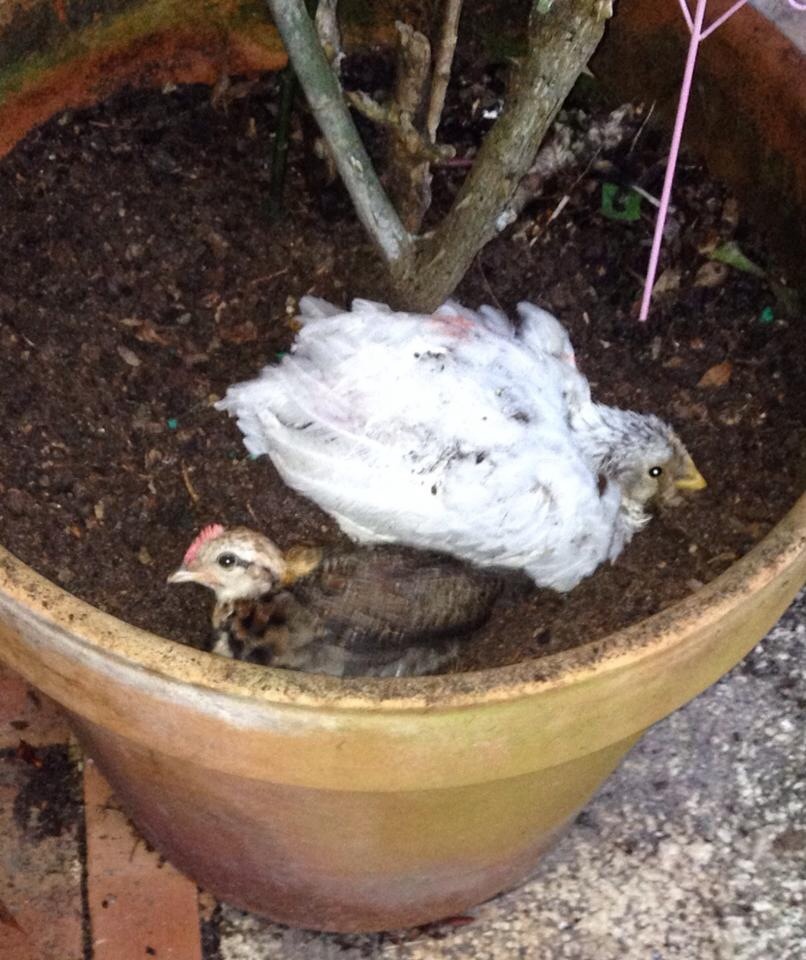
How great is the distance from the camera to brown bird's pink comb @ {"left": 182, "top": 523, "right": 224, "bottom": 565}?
1200 mm

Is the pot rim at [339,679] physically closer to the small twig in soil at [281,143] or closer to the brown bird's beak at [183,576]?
the brown bird's beak at [183,576]

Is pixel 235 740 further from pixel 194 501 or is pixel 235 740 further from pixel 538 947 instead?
pixel 538 947

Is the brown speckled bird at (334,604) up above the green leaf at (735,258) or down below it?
below

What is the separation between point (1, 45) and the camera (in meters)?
1.22

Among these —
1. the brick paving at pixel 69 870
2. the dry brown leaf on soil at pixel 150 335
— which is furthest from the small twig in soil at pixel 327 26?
the brick paving at pixel 69 870

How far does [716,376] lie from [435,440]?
33cm

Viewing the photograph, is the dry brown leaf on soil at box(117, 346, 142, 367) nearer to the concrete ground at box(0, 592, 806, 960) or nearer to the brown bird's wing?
the brown bird's wing

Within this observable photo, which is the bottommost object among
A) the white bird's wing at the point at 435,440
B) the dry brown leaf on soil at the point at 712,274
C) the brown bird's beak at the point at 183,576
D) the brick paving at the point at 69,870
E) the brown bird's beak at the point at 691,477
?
the brick paving at the point at 69,870

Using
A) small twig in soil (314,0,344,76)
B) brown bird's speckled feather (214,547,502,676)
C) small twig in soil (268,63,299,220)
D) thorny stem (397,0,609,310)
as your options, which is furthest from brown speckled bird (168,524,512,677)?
small twig in soil (314,0,344,76)

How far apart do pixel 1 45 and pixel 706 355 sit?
0.82 metres

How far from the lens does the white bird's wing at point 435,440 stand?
3.99 ft

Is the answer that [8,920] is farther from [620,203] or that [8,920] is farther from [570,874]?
[620,203]

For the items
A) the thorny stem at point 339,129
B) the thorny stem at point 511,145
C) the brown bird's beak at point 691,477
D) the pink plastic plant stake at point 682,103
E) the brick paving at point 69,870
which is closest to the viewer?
the pink plastic plant stake at point 682,103

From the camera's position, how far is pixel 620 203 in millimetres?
1414
